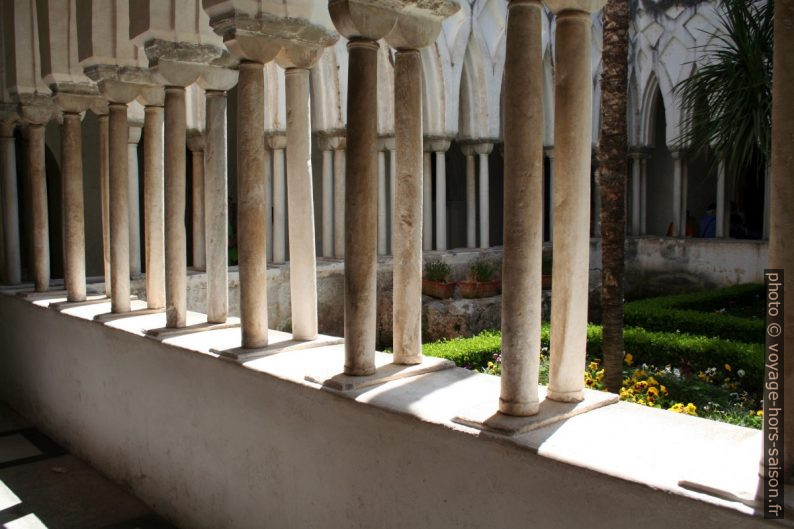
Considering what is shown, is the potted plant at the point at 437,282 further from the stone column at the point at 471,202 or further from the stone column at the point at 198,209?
the stone column at the point at 198,209

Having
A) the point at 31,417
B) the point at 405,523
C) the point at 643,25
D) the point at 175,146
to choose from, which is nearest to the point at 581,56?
the point at 405,523

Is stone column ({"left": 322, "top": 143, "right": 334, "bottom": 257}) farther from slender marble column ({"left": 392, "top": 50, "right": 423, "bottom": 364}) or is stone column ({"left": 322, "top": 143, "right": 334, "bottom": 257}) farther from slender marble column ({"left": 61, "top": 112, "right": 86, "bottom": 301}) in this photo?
slender marble column ({"left": 392, "top": 50, "right": 423, "bottom": 364})

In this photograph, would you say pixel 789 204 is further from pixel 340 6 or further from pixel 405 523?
pixel 340 6

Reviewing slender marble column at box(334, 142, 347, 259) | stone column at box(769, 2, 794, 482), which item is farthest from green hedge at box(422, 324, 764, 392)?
slender marble column at box(334, 142, 347, 259)

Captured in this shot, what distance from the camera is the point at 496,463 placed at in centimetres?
243

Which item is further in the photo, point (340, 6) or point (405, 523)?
point (340, 6)

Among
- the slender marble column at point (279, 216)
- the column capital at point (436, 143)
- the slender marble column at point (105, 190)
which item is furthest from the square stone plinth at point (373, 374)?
the column capital at point (436, 143)

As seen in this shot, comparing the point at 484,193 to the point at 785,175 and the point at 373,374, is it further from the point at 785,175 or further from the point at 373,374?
the point at 785,175

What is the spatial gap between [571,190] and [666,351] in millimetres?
4772

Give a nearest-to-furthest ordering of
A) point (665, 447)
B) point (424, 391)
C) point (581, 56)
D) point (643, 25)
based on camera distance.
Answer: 1. point (665, 447)
2. point (581, 56)
3. point (424, 391)
4. point (643, 25)

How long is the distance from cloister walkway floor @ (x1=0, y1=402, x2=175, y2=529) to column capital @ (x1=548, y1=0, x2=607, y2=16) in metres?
3.53

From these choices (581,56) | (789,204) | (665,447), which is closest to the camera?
(789,204)

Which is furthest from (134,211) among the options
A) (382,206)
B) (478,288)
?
(478,288)

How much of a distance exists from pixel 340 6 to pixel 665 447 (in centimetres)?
219
